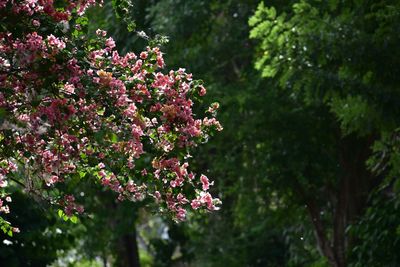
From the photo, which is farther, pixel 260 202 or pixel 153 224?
pixel 153 224

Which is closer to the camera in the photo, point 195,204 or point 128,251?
point 195,204

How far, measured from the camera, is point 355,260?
11172 millimetres

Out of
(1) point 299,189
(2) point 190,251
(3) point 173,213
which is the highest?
(2) point 190,251

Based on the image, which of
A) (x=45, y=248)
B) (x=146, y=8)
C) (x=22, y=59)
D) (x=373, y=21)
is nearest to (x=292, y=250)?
(x=146, y=8)

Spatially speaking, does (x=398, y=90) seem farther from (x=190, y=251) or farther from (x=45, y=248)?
(x=190, y=251)

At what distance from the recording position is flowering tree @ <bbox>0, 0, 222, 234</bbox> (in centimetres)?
489

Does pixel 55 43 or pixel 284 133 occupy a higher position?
pixel 284 133

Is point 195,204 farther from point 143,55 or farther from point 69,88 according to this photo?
point 69,88

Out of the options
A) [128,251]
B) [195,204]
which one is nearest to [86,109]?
[195,204]

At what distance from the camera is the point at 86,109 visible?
16.7 ft

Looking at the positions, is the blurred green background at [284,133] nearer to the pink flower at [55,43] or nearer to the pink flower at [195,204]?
the pink flower at [55,43]

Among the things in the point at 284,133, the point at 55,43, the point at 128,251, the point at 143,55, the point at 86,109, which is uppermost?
the point at 128,251

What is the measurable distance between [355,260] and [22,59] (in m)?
7.42

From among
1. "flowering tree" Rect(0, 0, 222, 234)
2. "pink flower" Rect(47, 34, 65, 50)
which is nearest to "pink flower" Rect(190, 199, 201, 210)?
"flowering tree" Rect(0, 0, 222, 234)
